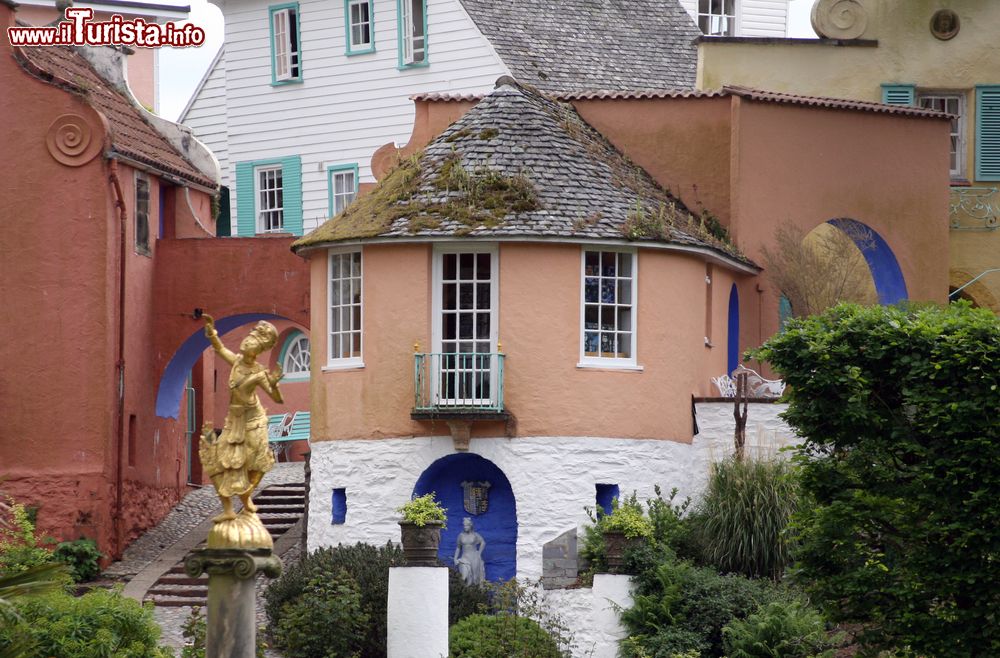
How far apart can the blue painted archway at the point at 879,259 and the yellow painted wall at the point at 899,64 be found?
7.18 feet

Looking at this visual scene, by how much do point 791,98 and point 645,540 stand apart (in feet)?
30.9

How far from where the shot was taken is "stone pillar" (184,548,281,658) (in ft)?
56.6

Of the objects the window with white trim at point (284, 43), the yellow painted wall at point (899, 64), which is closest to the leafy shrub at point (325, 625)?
the yellow painted wall at point (899, 64)

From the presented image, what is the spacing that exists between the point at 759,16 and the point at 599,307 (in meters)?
18.2

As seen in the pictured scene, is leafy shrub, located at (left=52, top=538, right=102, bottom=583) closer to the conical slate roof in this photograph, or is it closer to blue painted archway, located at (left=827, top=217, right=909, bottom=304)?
the conical slate roof

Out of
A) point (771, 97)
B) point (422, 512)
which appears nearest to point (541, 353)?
point (422, 512)

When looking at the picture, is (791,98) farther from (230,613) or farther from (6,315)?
(230,613)

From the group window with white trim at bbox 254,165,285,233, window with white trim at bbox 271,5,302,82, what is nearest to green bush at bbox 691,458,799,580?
window with white trim at bbox 254,165,285,233

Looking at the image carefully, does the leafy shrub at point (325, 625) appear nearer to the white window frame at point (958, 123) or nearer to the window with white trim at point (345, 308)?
the window with white trim at point (345, 308)

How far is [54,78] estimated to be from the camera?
3312 cm

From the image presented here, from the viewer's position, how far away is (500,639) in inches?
988

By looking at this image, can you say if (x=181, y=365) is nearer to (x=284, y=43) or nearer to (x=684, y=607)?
(x=284, y=43)

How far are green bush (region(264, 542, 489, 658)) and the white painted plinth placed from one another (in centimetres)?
127

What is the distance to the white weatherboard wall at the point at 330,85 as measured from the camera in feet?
137
